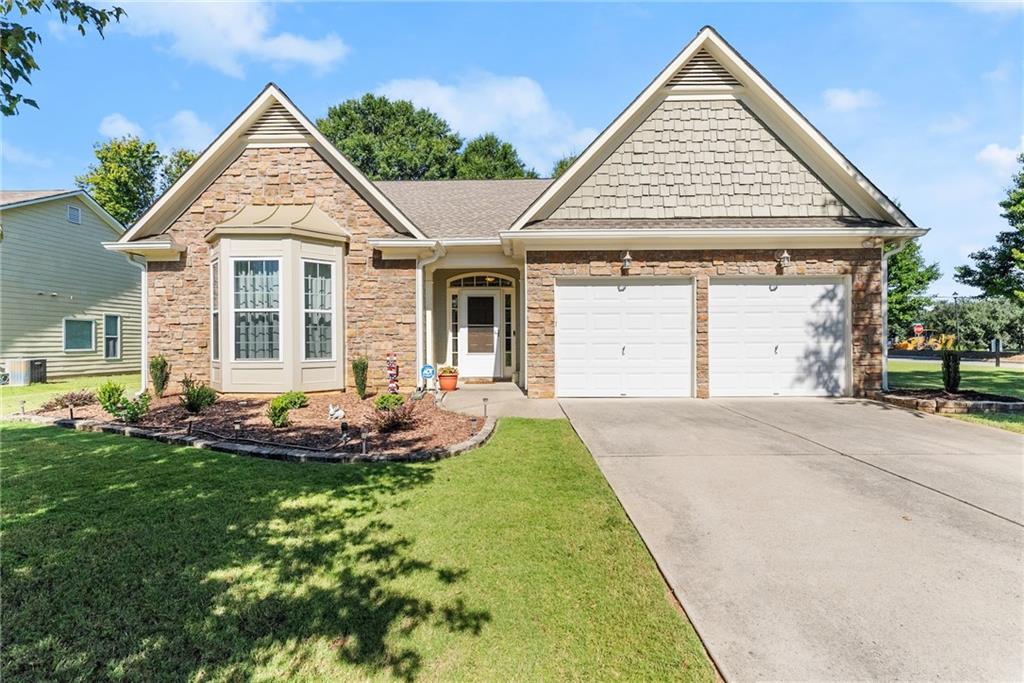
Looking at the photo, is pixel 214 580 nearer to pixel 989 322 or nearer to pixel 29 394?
pixel 29 394

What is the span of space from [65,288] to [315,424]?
618 inches

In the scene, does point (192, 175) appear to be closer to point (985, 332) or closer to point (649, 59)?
point (649, 59)

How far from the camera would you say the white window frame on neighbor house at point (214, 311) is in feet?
32.1

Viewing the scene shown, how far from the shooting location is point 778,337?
31.4 feet

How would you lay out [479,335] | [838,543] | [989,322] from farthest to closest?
[989,322] → [479,335] → [838,543]

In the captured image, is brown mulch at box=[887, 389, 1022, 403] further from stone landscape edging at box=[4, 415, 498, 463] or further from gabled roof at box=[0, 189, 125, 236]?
gabled roof at box=[0, 189, 125, 236]

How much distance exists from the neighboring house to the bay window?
0.03 m

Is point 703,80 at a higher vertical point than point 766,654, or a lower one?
higher

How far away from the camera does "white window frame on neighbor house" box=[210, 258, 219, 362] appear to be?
9.80m

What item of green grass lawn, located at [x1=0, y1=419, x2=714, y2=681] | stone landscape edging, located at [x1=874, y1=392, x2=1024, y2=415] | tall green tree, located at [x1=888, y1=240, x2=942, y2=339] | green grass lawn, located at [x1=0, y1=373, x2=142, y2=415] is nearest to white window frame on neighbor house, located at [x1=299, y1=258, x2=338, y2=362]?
green grass lawn, located at [x1=0, y1=373, x2=142, y2=415]

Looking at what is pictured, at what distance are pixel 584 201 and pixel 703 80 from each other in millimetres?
3740

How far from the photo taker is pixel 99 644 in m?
2.26

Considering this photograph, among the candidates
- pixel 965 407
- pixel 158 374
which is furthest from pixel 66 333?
pixel 965 407

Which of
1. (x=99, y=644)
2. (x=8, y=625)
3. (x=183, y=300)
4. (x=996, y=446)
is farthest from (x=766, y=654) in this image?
(x=183, y=300)
